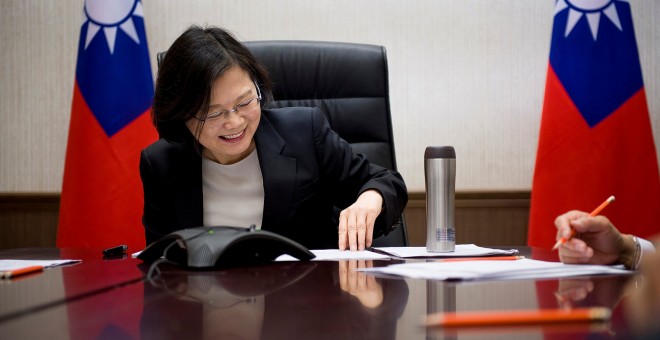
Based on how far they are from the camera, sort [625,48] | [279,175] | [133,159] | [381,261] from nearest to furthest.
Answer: [381,261] < [279,175] < [625,48] < [133,159]

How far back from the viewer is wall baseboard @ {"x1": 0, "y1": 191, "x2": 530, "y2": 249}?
293cm

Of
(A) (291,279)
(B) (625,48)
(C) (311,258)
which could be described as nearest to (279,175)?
(C) (311,258)

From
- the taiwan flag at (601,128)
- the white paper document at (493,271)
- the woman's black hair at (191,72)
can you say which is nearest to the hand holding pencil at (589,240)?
the white paper document at (493,271)

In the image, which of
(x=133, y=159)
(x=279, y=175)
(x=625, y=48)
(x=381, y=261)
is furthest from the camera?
(x=133, y=159)

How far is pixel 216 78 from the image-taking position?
1647 millimetres

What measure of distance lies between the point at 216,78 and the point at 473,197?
1.59 metres

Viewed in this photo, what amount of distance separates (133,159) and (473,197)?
1400 mm

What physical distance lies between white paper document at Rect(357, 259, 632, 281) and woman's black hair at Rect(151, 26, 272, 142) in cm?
81

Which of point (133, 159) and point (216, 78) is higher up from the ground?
point (216, 78)

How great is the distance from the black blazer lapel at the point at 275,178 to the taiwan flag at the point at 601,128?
3.69 ft

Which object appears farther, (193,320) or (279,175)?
(279,175)

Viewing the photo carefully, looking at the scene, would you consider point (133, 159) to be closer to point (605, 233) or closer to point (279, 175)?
point (279, 175)

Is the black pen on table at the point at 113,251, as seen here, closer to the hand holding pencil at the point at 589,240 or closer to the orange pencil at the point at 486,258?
the orange pencil at the point at 486,258

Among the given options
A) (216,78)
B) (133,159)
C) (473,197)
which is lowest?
(473,197)
